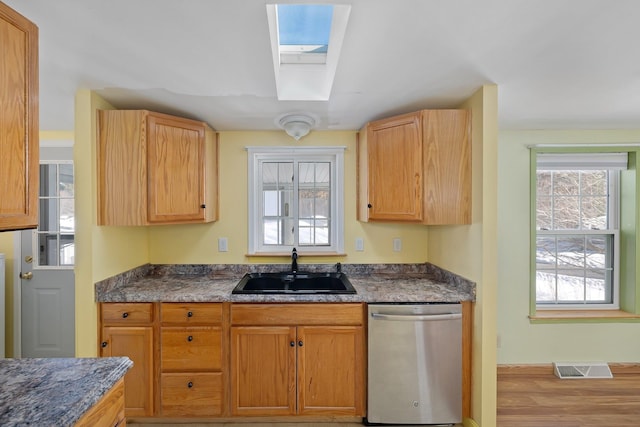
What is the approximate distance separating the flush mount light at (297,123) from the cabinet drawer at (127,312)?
1540 mm

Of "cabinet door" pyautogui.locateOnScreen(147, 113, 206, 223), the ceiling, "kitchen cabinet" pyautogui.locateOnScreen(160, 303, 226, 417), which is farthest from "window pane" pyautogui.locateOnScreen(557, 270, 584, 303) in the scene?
"cabinet door" pyautogui.locateOnScreen(147, 113, 206, 223)

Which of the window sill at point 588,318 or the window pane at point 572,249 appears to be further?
the window pane at point 572,249

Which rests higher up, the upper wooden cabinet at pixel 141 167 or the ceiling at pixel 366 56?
the ceiling at pixel 366 56

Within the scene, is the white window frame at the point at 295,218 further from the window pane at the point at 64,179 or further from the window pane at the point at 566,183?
the window pane at the point at 566,183

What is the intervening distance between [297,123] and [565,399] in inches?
115

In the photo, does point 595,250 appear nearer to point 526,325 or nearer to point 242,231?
point 526,325

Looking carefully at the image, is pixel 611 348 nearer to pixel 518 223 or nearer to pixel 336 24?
pixel 518 223

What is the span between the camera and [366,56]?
1560mm

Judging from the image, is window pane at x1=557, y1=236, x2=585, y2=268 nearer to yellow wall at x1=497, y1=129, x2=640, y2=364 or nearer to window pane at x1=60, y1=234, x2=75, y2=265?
yellow wall at x1=497, y1=129, x2=640, y2=364

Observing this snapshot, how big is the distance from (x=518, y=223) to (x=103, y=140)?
3.26m

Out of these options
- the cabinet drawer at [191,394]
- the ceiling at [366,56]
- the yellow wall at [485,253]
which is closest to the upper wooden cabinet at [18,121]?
the ceiling at [366,56]

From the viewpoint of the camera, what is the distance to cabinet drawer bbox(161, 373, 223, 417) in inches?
81.4

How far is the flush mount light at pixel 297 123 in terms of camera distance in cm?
233

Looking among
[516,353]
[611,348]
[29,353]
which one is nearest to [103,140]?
[29,353]
